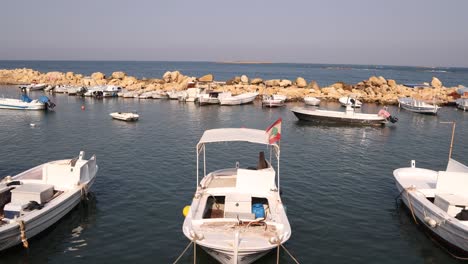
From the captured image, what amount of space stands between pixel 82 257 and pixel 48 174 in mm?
6236

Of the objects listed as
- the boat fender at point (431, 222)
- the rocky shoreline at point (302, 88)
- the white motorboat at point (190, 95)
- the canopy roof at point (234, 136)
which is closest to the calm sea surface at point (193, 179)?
the boat fender at point (431, 222)

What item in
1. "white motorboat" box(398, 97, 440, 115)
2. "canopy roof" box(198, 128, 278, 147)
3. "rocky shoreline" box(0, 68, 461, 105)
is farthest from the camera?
"rocky shoreline" box(0, 68, 461, 105)

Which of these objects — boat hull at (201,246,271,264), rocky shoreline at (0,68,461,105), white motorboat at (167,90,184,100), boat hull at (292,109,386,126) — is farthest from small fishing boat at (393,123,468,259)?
rocky shoreline at (0,68,461,105)

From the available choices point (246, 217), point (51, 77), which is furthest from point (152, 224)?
point (51, 77)

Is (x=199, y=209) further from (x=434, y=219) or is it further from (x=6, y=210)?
(x=434, y=219)

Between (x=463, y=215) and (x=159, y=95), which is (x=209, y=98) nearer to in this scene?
(x=159, y=95)

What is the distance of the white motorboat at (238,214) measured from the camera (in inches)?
535

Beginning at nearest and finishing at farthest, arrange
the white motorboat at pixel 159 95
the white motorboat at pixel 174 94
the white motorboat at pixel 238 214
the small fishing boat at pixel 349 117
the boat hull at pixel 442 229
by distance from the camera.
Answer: the white motorboat at pixel 238 214, the boat hull at pixel 442 229, the small fishing boat at pixel 349 117, the white motorboat at pixel 174 94, the white motorboat at pixel 159 95

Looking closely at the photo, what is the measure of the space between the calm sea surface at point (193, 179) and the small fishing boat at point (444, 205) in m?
0.69

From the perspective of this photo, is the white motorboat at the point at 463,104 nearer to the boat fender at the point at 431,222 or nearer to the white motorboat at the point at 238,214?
the boat fender at the point at 431,222

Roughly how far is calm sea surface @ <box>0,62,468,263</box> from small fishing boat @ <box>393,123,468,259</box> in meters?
0.69

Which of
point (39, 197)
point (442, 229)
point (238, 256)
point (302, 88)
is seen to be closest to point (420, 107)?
point (302, 88)

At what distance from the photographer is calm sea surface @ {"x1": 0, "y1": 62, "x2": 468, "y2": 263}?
55.3ft

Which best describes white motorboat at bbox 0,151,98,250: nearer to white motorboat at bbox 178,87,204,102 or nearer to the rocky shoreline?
white motorboat at bbox 178,87,204,102
